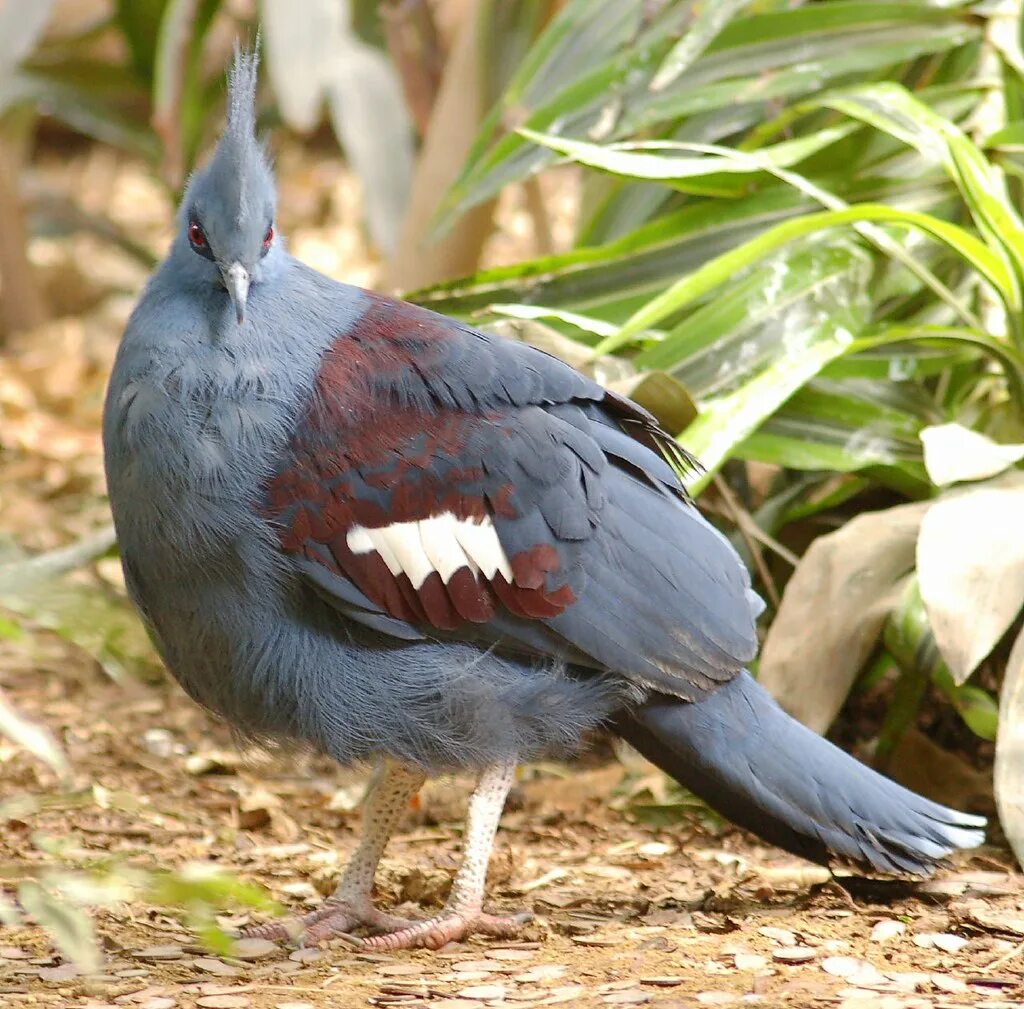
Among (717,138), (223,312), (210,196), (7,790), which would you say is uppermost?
(717,138)

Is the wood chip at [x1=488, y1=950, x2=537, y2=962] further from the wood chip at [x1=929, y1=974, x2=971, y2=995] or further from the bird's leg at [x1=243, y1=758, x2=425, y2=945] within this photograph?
the wood chip at [x1=929, y1=974, x2=971, y2=995]

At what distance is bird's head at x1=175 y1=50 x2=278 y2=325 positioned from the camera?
2.74 m

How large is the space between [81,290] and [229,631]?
234 inches

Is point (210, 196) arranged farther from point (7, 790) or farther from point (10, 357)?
point (10, 357)

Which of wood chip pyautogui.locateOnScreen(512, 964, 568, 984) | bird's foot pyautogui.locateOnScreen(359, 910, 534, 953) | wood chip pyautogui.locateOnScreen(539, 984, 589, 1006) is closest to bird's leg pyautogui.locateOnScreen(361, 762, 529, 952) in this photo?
bird's foot pyautogui.locateOnScreen(359, 910, 534, 953)

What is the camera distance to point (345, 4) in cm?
501

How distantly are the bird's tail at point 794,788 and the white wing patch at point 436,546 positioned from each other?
442 millimetres

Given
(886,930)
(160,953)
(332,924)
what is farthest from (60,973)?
(886,930)

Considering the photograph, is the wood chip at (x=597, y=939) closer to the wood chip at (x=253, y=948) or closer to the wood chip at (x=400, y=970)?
the wood chip at (x=400, y=970)

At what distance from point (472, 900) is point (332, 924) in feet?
0.91

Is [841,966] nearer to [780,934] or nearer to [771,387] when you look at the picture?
[780,934]

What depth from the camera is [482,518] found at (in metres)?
2.85

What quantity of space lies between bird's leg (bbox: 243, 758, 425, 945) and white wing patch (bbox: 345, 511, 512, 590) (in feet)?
1.39

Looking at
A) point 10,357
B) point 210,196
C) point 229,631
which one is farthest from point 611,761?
point 10,357
